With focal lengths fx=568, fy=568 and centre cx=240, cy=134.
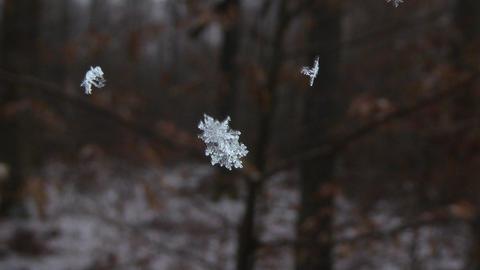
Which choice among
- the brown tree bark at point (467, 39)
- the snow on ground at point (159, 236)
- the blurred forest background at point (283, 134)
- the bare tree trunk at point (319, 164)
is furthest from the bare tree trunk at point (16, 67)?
the brown tree bark at point (467, 39)

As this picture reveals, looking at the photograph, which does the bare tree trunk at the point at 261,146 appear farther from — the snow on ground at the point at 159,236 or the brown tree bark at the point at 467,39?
the snow on ground at the point at 159,236

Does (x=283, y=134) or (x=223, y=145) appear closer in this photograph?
(x=223, y=145)

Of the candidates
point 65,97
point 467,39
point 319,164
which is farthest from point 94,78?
point 319,164

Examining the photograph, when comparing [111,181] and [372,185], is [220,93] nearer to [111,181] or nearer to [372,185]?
[372,185]

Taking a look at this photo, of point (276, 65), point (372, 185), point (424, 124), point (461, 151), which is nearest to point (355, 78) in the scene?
point (372, 185)

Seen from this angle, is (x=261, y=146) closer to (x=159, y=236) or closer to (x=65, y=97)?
(x=65, y=97)

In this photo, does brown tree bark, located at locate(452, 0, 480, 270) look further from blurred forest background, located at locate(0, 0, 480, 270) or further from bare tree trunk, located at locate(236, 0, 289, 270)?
bare tree trunk, located at locate(236, 0, 289, 270)
